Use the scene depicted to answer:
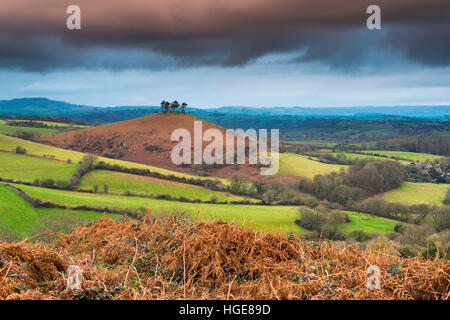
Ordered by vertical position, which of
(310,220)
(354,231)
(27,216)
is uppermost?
(27,216)

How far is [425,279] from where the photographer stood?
4059mm

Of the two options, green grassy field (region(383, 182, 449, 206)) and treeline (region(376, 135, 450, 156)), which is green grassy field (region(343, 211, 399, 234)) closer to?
green grassy field (region(383, 182, 449, 206))

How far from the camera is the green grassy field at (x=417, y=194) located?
261 ft

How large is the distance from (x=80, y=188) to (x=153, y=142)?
62.0 meters

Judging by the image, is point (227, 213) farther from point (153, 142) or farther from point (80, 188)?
point (153, 142)

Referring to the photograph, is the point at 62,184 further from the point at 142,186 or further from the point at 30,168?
the point at 30,168

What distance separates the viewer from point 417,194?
87.0 m

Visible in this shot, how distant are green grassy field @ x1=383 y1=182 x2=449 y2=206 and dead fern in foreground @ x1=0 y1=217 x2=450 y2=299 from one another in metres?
80.6

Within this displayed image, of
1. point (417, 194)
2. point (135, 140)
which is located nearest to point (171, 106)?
point (135, 140)

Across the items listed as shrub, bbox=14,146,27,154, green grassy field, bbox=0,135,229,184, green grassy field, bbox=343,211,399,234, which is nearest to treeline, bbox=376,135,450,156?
green grassy field, bbox=0,135,229,184

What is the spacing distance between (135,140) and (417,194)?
104706 mm

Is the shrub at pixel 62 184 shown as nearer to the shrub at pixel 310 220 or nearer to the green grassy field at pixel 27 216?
the green grassy field at pixel 27 216

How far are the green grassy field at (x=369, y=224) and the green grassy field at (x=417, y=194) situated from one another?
15919 millimetres
